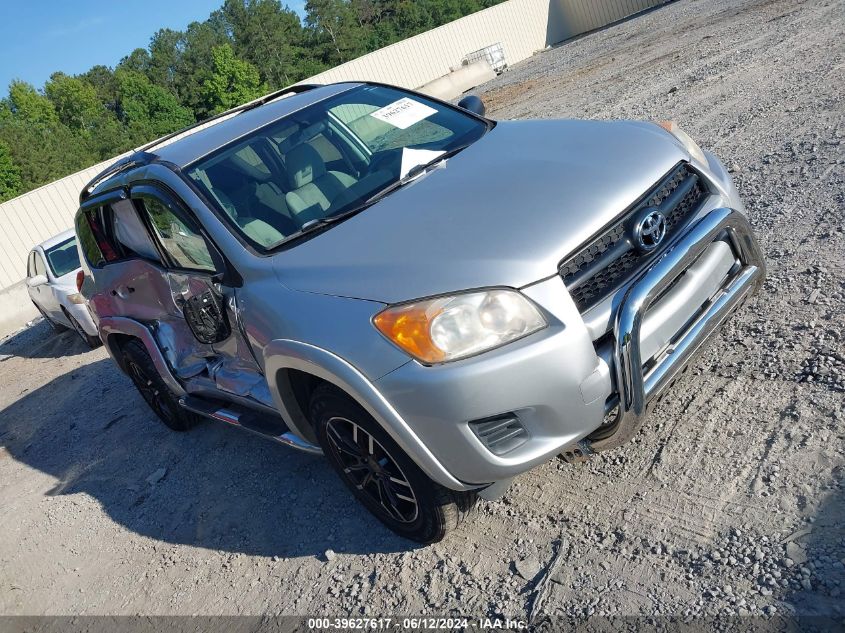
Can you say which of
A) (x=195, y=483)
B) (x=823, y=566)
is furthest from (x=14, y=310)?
(x=823, y=566)

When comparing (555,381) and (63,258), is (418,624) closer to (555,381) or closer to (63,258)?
(555,381)

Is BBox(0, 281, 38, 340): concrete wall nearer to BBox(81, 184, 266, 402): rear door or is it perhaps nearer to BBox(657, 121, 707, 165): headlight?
BBox(81, 184, 266, 402): rear door

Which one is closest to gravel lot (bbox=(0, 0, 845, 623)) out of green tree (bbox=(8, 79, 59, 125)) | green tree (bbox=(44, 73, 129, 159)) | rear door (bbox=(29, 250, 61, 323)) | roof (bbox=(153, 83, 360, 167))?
roof (bbox=(153, 83, 360, 167))

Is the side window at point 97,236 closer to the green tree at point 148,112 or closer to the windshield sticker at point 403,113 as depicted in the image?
the windshield sticker at point 403,113

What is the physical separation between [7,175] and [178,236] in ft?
161

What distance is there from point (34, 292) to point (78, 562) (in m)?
7.76

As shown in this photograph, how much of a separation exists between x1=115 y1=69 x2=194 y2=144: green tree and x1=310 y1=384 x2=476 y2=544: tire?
58.4 m

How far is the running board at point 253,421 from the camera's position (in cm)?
352

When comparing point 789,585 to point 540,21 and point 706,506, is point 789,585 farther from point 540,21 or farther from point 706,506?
point 540,21

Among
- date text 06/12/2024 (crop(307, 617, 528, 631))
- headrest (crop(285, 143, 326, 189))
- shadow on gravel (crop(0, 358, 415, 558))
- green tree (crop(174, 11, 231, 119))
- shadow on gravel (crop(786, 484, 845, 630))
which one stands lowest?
date text 06/12/2024 (crop(307, 617, 528, 631))

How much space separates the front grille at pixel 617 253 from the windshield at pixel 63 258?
8.99 meters

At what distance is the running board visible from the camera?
139 inches

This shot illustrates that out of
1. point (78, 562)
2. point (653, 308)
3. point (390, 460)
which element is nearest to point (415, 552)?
point (390, 460)

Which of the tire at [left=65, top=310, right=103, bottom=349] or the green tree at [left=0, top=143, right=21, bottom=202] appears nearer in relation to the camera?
the tire at [left=65, top=310, right=103, bottom=349]
